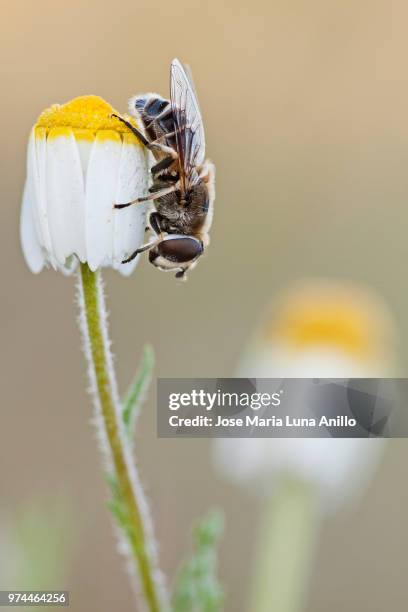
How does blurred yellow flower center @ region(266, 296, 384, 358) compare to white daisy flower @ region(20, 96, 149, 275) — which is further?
blurred yellow flower center @ region(266, 296, 384, 358)

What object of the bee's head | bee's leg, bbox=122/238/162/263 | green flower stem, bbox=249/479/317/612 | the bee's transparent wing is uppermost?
the bee's transparent wing

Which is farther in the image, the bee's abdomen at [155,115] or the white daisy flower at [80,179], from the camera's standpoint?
the bee's abdomen at [155,115]

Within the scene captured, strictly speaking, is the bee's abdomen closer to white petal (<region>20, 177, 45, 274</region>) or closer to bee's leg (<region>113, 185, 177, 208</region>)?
bee's leg (<region>113, 185, 177, 208</region>)

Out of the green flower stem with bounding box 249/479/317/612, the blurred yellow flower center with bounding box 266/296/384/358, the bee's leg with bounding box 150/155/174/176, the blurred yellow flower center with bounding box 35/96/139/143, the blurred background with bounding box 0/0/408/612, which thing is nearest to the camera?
the blurred yellow flower center with bounding box 35/96/139/143

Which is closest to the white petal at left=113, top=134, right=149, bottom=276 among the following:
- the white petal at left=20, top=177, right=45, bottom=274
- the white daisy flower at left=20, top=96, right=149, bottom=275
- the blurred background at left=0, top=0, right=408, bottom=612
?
the white daisy flower at left=20, top=96, right=149, bottom=275

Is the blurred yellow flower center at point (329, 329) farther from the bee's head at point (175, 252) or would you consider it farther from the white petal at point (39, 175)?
the white petal at point (39, 175)

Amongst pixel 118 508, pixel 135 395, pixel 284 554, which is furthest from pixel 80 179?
pixel 284 554

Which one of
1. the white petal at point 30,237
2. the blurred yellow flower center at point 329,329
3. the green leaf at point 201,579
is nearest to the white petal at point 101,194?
the white petal at point 30,237
